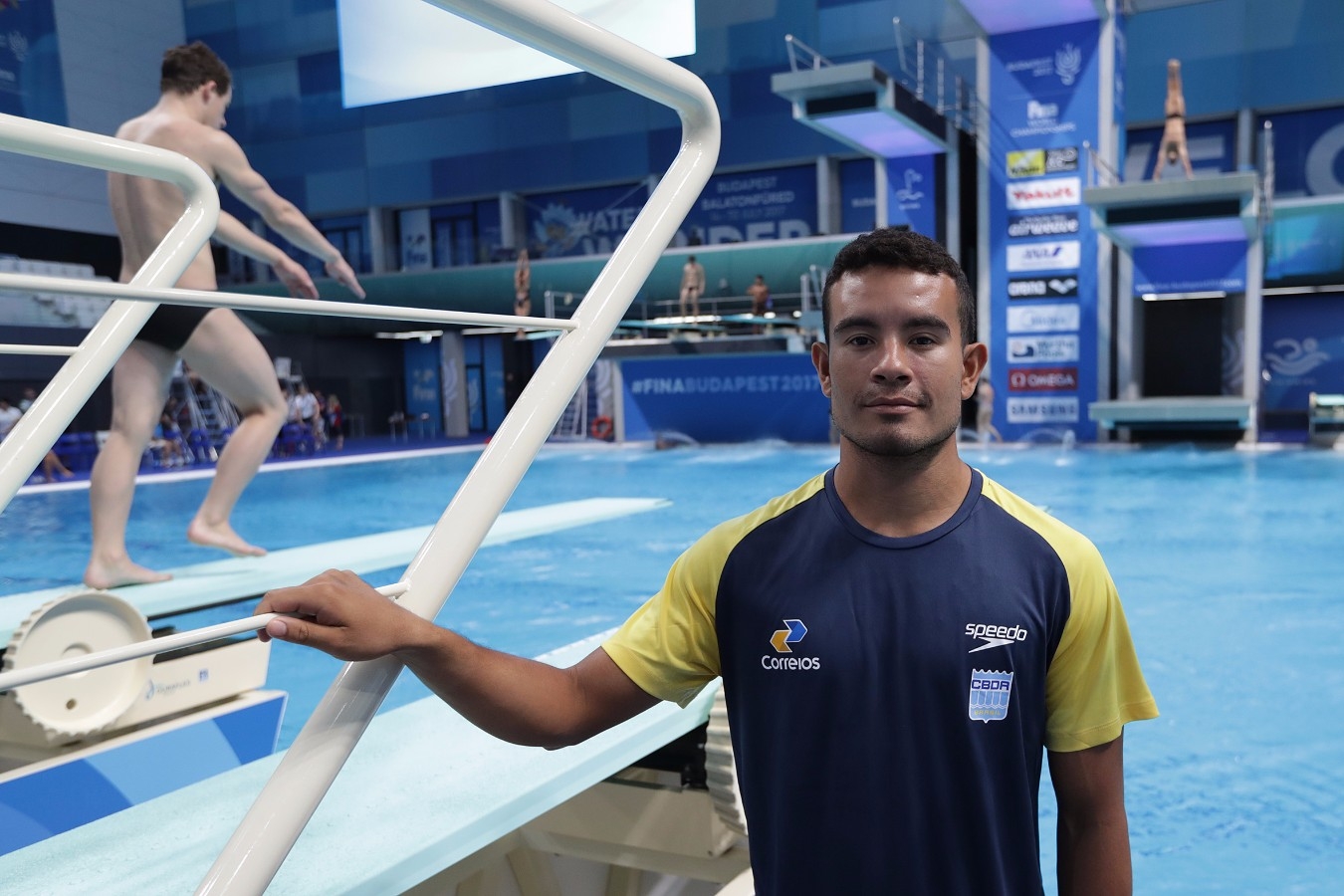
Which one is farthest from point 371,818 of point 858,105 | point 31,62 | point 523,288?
point 31,62

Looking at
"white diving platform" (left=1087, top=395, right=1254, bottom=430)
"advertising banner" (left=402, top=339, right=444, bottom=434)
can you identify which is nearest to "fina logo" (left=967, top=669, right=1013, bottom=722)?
"white diving platform" (left=1087, top=395, right=1254, bottom=430)

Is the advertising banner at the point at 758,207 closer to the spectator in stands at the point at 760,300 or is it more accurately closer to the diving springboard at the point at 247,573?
the spectator in stands at the point at 760,300

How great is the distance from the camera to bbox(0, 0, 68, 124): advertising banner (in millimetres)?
13961

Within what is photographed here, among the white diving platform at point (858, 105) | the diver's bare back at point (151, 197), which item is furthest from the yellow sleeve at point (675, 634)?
the white diving platform at point (858, 105)

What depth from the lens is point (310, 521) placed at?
27.4ft

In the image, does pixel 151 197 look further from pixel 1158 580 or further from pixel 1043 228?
pixel 1043 228

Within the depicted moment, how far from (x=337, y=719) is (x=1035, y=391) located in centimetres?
1579

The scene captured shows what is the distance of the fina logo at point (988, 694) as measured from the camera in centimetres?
107

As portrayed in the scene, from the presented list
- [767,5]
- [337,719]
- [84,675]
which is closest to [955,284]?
[337,719]

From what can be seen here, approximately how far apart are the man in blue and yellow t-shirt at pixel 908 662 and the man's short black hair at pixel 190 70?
2528 millimetres

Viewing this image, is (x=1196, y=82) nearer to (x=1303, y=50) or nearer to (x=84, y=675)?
(x=1303, y=50)

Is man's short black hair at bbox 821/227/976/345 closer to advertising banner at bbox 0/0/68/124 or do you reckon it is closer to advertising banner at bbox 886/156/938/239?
advertising banner at bbox 0/0/68/124

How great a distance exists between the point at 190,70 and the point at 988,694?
286cm

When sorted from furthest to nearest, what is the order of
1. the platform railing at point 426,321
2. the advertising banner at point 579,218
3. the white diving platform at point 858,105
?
the advertising banner at point 579,218, the white diving platform at point 858,105, the platform railing at point 426,321
